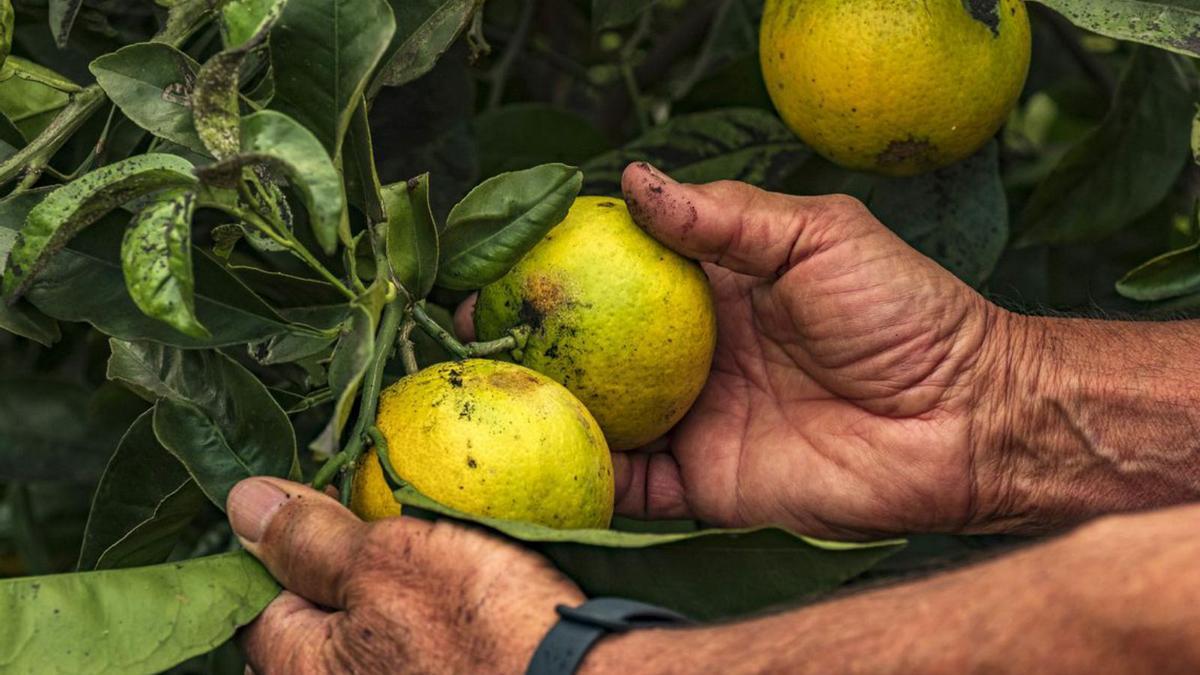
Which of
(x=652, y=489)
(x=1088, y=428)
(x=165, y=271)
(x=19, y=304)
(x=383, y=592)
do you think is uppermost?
(x=165, y=271)

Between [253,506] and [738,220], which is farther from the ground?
[738,220]

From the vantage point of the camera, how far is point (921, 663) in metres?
0.76

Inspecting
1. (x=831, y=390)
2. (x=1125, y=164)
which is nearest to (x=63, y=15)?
(x=831, y=390)

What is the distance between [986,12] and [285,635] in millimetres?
844

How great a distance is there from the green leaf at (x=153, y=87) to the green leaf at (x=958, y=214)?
2.84ft

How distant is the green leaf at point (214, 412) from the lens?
1.06m

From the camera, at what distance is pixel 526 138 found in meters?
1.86

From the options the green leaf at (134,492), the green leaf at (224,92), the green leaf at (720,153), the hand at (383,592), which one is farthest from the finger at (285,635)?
the green leaf at (720,153)

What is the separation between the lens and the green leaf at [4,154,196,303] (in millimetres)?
921

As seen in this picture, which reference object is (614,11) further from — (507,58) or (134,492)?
(134,492)

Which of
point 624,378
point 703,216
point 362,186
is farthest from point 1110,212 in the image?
point 362,186

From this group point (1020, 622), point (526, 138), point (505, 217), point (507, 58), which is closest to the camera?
point (1020, 622)

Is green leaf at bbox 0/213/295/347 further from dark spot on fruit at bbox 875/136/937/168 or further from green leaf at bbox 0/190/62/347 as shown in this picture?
dark spot on fruit at bbox 875/136/937/168

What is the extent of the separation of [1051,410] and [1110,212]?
342 mm
